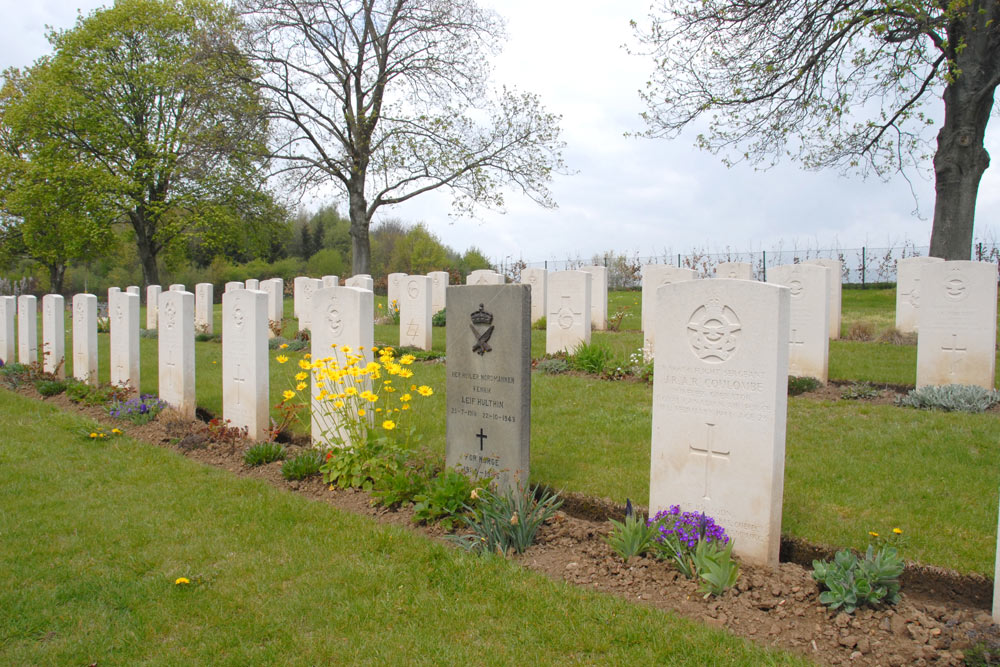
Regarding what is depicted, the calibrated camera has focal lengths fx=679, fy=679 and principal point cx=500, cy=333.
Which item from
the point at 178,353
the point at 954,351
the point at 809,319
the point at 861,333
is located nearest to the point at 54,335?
the point at 178,353

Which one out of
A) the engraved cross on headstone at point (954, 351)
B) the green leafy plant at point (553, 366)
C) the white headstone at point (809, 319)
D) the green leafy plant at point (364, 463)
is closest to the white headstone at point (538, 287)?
the green leafy plant at point (553, 366)

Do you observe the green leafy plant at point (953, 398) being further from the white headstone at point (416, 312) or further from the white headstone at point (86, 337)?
the white headstone at point (86, 337)

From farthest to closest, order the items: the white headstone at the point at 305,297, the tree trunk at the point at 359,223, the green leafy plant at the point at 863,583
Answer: the tree trunk at the point at 359,223 < the white headstone at the point at 305,297 < the green leafy plant at the point at 863,583

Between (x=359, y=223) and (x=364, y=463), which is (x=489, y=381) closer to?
(x=364, y=463)

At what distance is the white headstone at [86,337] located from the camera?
10828 millimetres

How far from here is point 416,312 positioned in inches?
574

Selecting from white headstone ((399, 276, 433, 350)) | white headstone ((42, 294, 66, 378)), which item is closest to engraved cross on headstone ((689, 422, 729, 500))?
white headstone ((399, 276, 433, 350))

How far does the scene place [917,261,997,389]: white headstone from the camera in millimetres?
8469

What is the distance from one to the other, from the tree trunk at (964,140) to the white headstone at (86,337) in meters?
16.1

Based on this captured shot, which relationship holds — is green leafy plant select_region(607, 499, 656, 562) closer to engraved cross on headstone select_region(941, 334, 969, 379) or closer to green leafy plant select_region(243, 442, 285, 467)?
green leafy plant select_region(243, 442, 285, 467)

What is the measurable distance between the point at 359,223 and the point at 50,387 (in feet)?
47.5

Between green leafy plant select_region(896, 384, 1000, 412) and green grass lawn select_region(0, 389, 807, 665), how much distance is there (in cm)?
608

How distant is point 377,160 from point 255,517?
1966 centimetres

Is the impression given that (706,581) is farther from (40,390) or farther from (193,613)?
(40,390)
